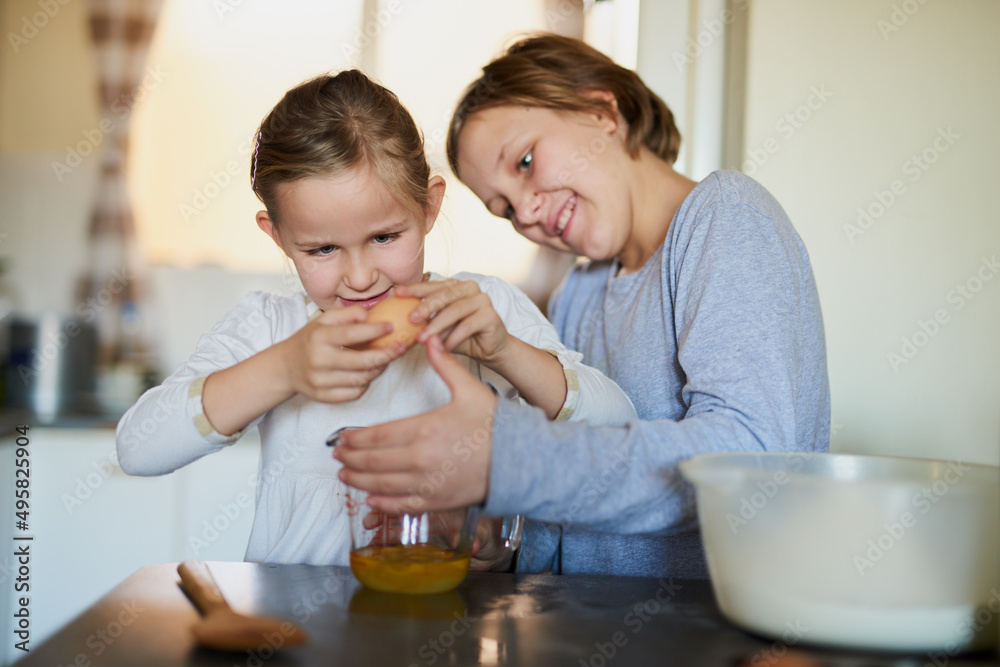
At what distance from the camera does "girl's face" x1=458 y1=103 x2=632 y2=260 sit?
1.25m

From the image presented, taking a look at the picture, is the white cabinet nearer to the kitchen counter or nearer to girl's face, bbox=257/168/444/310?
girl's face, bbox=257/168/444/310

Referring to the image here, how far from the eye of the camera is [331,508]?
108 cm

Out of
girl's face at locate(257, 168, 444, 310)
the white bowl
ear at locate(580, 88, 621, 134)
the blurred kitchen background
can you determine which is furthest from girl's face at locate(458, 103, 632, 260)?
the white bowl

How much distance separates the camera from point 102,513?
2.02 metres

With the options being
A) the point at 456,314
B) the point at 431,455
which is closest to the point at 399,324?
the point at 456,314

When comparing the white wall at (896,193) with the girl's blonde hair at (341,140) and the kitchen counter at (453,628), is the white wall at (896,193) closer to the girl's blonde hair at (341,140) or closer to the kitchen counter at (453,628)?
the girl's blonde hair at (341,140)

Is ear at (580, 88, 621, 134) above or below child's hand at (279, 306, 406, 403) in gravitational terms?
above

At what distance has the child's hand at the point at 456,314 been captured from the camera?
843mm

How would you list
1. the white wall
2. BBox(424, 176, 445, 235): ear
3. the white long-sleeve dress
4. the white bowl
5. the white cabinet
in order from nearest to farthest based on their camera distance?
the white bowl < the white long-sleeve dress < BBox(424, 176, 445, 235): ear < the white wall < the white cabinet

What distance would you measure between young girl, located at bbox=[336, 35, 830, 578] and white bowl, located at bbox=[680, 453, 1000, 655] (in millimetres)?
155

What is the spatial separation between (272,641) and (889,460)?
54 centimetres

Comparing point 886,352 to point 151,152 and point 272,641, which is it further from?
point 151,152

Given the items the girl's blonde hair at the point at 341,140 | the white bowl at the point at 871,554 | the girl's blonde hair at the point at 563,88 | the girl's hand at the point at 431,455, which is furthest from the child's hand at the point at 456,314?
the girl's blonde hair at the point at 563,88

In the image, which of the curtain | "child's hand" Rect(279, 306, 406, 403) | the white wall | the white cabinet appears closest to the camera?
"child's hand" Rect(279, 306, 406, 403)
